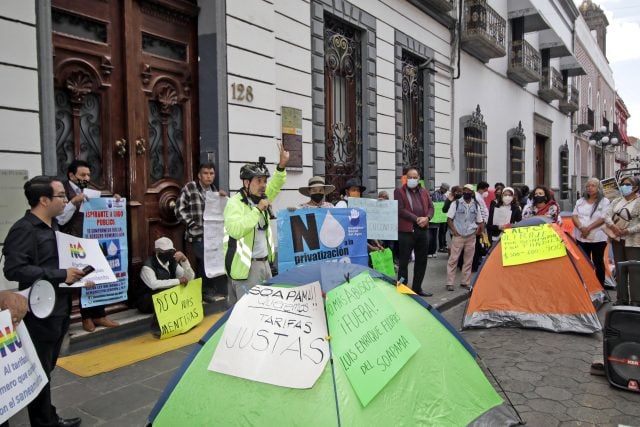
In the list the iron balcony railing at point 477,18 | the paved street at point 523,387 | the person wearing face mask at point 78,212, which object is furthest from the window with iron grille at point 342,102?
the iron balcony railing at point 477,18

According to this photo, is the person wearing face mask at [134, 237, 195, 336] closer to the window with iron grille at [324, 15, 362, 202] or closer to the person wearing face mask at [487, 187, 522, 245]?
the window with iron grille at [324, 15, 362, 202]

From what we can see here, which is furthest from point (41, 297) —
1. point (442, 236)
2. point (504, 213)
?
point (442, 236)

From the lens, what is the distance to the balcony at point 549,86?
74.0ft

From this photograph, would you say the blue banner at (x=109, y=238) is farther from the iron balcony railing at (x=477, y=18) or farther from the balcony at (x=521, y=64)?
the balcony at (x=521, y=64)

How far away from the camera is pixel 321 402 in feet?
8.63

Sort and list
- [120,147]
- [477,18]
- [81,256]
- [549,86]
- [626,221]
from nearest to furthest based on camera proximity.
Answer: [81,256] < [120,147] < [626,221] < [477,18] < [549,86]

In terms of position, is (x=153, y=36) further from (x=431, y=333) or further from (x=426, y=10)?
(x=426, y=10)

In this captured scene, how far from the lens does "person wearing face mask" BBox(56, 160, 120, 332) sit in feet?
15.8

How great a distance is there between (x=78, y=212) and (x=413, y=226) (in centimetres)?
460

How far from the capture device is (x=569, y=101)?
26453 mm

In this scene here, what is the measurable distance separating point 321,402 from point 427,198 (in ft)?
18.0

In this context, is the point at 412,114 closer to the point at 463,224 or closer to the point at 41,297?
the point at 463,224

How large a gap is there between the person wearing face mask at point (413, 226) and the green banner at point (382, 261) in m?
0.36

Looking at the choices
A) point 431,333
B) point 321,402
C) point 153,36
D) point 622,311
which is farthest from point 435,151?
point 321,402
